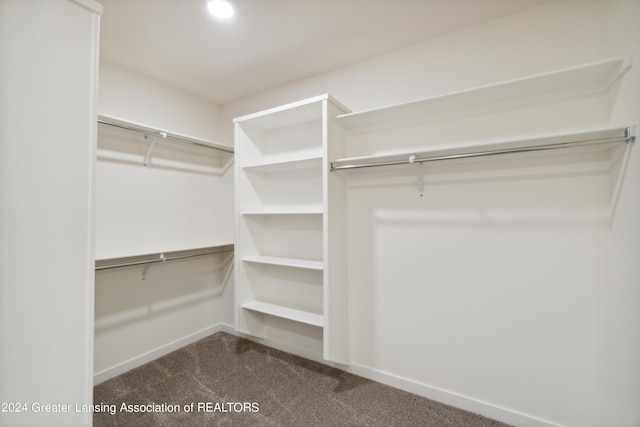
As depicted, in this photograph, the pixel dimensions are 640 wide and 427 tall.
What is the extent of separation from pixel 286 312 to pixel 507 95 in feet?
7.10

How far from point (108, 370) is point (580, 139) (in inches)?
137

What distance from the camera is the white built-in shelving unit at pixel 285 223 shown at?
2146 mm

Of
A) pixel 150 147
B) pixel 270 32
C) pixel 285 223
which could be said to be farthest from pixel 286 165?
pixel 150 147

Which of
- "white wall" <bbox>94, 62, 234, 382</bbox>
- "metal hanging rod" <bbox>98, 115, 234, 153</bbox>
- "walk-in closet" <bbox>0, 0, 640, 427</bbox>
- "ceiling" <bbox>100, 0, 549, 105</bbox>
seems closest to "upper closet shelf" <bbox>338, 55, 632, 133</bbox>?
"walk-in closet" <bbox>0, 0, 640, 427</bbox>

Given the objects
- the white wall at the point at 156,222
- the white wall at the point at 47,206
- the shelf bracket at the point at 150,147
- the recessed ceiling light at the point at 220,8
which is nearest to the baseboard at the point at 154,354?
the white wall at the point at 156,222

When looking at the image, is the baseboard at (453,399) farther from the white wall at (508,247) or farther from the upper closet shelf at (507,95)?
the upper closet shelf at (507,95)

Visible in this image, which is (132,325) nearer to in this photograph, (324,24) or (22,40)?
(22,40)

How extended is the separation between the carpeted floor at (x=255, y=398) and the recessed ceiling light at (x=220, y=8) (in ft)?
8.26

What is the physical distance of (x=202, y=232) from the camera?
115 inches

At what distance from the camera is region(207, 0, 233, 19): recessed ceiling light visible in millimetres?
1623

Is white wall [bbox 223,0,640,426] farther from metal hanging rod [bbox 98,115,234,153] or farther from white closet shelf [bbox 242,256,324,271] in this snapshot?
metal hanging rod [bbox 98,115,234,153]

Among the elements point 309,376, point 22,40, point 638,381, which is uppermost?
point 22,40

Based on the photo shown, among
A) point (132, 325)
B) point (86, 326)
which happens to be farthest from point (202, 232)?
point (86, 326)

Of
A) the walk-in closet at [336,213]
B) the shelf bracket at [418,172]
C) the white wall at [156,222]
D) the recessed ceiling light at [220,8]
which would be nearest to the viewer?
the walk-in closet at [336,213]
